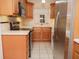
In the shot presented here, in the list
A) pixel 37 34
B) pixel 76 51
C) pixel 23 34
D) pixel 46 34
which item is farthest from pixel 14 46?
pixel 46 34

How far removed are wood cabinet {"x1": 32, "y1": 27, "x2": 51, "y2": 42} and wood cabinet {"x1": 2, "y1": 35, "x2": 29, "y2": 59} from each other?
4367mm

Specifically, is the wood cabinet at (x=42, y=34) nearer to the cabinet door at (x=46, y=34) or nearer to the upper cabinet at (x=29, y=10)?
the cabinet door at (x=46, y=34)

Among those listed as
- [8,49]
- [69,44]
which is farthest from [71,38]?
[8,49]

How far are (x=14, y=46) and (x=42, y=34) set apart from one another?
4.53 metres

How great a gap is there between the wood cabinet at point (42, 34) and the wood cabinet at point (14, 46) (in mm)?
4367

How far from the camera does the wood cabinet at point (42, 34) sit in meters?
8.04

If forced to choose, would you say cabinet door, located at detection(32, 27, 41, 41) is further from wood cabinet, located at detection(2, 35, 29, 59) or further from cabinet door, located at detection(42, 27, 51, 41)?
wood cabinet, located at detection(2, 35, 29, 59)

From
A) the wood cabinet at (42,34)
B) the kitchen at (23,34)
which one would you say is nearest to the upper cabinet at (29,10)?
the wood cabinet at (42,34)

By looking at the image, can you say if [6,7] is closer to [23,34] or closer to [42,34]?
[23,34]

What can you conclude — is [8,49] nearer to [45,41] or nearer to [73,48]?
[73,48]

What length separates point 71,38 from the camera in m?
2.44

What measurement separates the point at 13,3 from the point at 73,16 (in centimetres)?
174

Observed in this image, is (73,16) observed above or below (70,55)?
above

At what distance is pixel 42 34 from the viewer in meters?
8.08
